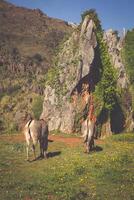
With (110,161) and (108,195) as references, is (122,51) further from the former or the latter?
(108,195)

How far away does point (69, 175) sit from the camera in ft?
80.9

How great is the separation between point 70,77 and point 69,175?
28.2m

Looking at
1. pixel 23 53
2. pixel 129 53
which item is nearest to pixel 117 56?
pixel 129 53

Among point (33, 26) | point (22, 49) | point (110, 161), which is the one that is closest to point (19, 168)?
Result: point (110, 161)

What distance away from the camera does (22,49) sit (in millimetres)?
154125

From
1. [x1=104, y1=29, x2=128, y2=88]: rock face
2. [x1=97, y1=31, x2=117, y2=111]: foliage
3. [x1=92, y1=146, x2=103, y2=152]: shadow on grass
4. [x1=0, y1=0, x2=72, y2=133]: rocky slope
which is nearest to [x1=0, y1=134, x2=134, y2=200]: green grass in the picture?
[x1=92, y1=146, x2=103, y2=152]: shadow on grass

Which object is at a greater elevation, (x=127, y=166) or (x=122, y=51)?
(x=122, y=51)

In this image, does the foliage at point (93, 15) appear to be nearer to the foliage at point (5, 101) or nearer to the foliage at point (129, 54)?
the foliage at point (129, 54)

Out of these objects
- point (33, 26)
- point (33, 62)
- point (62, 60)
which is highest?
point (33, 26)

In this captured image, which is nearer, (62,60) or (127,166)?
(127,166)

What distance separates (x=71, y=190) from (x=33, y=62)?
120 m

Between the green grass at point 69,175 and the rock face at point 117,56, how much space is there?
2794 cm

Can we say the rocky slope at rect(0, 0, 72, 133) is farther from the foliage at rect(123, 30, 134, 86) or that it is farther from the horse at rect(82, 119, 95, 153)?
the horse at rect(82, 119, 95, 153)

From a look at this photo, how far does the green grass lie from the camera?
20.6 metres
